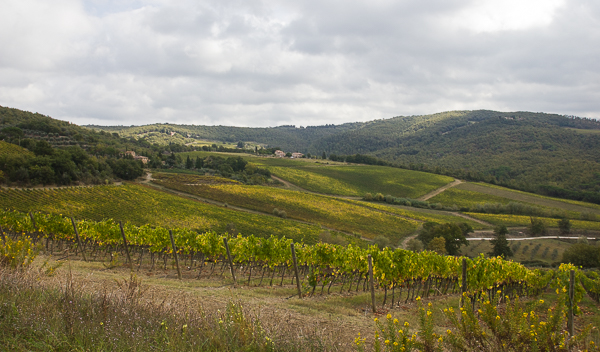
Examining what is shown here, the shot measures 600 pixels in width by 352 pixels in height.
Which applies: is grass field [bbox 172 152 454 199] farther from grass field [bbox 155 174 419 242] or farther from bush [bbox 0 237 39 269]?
bush [bbox 0 237 39 269]

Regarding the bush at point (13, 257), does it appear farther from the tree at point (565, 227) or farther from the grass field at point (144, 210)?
the tree at point (565, 227)

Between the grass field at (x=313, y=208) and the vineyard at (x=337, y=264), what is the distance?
31.7 meters

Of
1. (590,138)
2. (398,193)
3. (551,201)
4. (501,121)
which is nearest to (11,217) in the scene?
(398,193)

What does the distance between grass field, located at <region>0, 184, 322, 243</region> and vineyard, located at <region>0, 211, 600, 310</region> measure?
1923 centimetres

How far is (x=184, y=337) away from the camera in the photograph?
13.8 ft

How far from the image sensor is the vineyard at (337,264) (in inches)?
478

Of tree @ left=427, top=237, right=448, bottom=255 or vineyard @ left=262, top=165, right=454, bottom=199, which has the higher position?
vineyard @ left=262, top=165, right=454, bottom=199

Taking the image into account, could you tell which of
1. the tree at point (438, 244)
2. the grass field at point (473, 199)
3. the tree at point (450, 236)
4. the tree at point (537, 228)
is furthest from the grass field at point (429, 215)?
the tree at point (438, 244)

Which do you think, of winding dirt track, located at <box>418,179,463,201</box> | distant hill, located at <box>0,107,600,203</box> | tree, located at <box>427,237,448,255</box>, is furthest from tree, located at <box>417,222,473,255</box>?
distant hill, located at <box>0,107,600,203</box>

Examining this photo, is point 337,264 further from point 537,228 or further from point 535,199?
point 535,199

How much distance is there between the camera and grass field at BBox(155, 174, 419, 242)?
50.4 meters

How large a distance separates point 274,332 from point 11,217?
22.9 meters

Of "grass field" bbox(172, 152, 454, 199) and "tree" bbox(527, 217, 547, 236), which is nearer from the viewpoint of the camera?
"tree" bbox(527, 217, 547, 236)

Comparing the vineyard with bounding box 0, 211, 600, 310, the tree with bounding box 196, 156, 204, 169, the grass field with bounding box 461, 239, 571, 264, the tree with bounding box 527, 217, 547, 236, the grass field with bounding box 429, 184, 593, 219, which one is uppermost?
the tree with bounding box 196, 156, 204, 169
